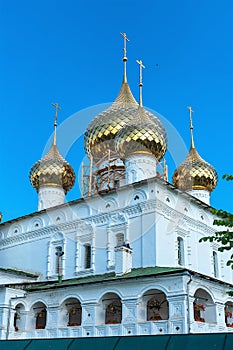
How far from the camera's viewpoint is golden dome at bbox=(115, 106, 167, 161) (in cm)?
1812

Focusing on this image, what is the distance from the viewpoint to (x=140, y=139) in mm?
18125

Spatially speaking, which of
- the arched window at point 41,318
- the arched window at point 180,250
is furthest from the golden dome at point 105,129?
the arched window at point 41,318

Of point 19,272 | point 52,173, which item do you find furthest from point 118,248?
point 52,173

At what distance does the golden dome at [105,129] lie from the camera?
2058cm

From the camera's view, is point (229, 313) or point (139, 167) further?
point (139, 167)

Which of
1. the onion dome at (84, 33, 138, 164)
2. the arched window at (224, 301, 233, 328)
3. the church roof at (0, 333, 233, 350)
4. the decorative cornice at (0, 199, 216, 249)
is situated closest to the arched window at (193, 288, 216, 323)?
the arched window at (224, 301, 233, 328)

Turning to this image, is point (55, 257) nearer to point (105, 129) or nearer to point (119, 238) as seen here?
point (119, 238)

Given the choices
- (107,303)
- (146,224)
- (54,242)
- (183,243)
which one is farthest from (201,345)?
(54,242)

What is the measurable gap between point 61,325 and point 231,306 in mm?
5035

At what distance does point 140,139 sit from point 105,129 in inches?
119

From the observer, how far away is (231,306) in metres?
14.0

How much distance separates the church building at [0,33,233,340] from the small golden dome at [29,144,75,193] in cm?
5

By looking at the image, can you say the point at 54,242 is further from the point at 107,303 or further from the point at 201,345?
the point at 201,345

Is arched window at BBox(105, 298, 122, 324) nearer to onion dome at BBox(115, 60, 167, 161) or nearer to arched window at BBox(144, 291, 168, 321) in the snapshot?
arched window at BBox(144, 291, 168, 321)
